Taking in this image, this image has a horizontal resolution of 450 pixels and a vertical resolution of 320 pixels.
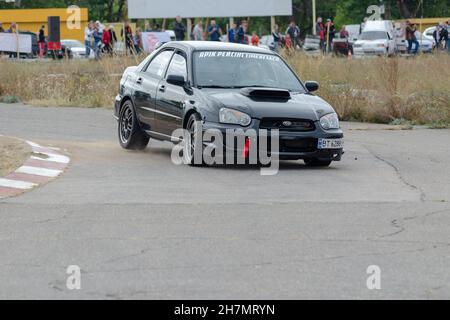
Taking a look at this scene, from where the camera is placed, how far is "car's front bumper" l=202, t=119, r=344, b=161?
13375 mm

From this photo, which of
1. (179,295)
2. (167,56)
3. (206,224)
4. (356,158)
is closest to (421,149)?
(356,158)

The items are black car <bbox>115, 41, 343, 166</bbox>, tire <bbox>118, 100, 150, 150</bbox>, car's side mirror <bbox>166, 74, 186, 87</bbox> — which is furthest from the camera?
tire <bbox>118, 100, 150, 150</bbox>

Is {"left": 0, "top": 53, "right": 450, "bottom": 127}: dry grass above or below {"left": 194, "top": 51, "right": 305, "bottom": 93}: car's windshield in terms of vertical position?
below

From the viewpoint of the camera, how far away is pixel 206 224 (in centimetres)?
970

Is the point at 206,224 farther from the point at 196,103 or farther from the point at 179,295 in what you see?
the point at 196,103

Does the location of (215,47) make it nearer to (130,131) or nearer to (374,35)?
(130,131)

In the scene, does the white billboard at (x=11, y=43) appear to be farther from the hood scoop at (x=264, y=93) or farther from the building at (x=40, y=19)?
the hood scoop at (x=264, y=93)

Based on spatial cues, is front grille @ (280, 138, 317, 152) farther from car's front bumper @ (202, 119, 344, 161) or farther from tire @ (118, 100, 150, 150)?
tire @ (118, 100, 150, 150)

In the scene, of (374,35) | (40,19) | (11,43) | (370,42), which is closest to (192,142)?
(11,43)

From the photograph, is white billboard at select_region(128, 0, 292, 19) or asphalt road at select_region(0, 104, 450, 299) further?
white billboard at select_region(128, 0, 292, 19)

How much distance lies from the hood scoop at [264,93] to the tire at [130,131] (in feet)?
6.85

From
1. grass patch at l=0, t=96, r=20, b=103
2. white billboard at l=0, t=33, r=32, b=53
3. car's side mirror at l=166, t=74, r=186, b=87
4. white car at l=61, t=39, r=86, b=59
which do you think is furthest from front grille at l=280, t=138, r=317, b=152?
white car at l=61, t=39, r=86, b=59

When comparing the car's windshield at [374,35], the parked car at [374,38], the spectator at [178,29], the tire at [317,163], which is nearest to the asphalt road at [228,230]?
the tire at [317,163]

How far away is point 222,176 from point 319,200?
209 cm
